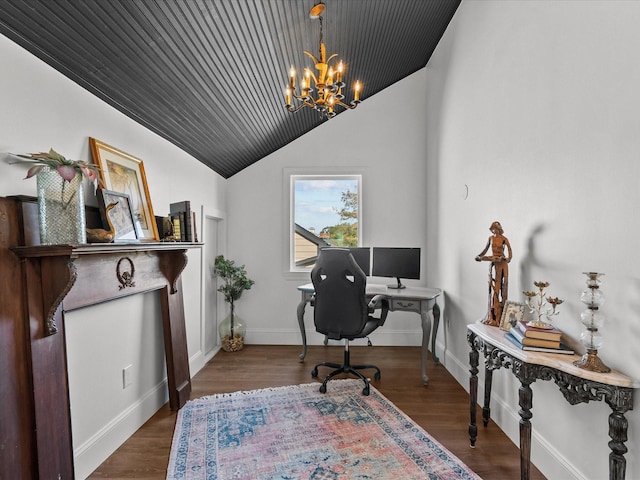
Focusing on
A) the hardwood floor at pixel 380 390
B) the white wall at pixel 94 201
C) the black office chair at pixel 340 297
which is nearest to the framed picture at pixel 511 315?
the hardwood floor at pixel 380 390

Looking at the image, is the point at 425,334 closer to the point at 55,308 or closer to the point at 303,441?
the point at 303,441

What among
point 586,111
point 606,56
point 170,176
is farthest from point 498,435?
point 170,176

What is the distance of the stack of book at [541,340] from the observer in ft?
5.56

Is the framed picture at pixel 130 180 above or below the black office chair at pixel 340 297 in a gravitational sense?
above

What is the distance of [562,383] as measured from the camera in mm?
1549

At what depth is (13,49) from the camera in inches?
58.5

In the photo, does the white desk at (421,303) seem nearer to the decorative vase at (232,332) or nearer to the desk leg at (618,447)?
the decorative vase at (232,332)

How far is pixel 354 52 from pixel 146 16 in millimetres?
2096

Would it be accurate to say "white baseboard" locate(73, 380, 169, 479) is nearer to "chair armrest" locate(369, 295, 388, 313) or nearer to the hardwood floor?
the hardwood floor

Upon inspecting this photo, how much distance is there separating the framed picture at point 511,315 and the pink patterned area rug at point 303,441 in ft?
2.75

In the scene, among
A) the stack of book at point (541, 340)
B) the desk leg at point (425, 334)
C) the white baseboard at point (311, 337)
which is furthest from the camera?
the white baseboard at point (311, 337)

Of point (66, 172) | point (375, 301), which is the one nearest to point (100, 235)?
point (66, 172)

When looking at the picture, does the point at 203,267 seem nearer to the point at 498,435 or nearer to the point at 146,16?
the point at 146,16

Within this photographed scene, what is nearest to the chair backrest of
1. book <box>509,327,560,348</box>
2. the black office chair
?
the black office chair
